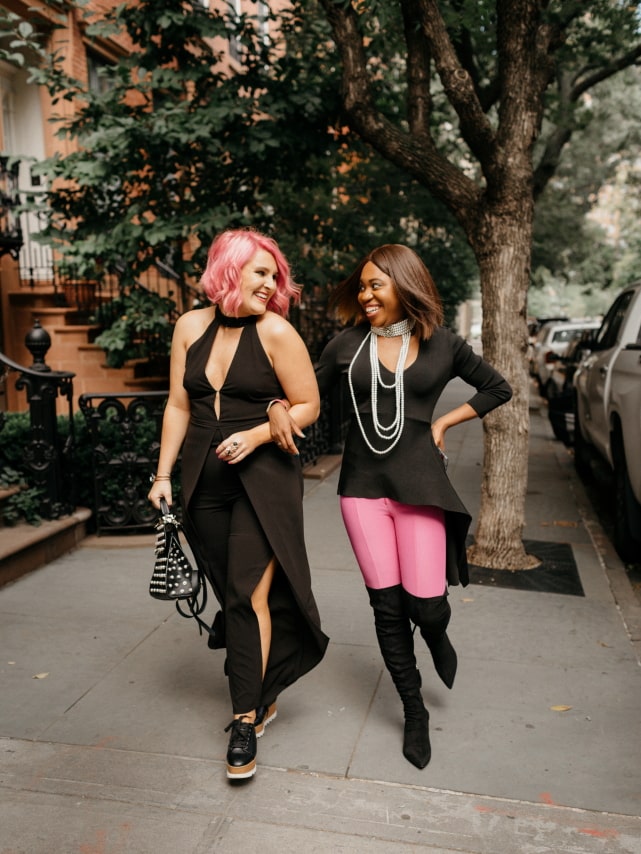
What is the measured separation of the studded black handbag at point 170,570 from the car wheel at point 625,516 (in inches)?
151

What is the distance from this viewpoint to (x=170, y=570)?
10.8 feet

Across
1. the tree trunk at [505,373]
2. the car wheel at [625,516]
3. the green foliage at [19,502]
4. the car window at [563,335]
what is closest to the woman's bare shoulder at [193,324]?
the tree trunk at [505,373]

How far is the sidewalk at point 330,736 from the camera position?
2977 mm

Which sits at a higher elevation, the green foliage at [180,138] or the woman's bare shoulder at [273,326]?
the green foliage at [180,138]

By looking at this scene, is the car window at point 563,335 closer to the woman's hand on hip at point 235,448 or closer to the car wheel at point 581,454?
the car wheel at point 581,454

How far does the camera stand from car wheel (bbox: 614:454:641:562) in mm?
6125

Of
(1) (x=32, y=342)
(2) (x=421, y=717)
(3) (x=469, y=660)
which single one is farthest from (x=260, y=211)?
(2) (x=421, y=717)

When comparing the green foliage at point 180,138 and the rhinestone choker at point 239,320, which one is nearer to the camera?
the rhinestone choker at point 239,320

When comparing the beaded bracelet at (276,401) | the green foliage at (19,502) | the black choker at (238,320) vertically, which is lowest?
the green foliage at (19,502)

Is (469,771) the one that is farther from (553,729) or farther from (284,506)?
(284,506)

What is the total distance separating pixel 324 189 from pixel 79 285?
3.48m

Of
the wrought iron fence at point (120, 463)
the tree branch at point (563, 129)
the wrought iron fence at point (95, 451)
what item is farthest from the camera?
the tree branch at point (563, 129)

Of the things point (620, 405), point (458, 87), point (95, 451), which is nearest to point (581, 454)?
point (620, 405)

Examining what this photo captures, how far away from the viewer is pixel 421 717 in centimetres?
349
